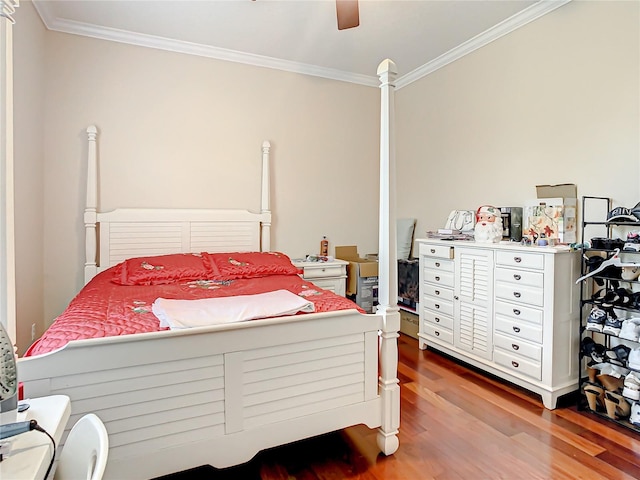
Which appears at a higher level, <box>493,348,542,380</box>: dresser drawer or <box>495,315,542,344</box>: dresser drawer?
<box>495,315,542,344</box>: dresser drawer

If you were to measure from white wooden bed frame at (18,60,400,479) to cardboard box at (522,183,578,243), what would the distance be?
1448mm

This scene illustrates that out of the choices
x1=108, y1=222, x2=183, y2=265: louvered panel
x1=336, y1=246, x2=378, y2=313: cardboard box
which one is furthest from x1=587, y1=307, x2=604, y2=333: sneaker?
x1=108, y1=222, x2=183, y2=265: louvered panel

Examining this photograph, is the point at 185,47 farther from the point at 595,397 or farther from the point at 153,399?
the point at 595,397

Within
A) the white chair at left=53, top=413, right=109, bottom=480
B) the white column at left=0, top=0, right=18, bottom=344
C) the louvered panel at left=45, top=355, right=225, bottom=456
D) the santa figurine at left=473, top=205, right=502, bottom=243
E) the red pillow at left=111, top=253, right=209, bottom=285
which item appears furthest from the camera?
the santa figurine at left=473, top=205, right=502, bottom=243

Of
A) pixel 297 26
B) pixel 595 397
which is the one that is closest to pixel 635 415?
pixel 595 397

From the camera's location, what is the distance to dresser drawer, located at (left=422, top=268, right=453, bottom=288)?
3.13m

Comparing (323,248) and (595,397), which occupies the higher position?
(323,248)

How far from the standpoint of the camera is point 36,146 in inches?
112

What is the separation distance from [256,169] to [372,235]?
60.7 inches

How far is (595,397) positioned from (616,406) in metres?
0.11

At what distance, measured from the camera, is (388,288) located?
1.89 metres

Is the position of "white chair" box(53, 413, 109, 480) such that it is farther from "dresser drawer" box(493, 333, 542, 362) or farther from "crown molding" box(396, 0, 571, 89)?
"crown molding" box(396, 0, 571, 89)

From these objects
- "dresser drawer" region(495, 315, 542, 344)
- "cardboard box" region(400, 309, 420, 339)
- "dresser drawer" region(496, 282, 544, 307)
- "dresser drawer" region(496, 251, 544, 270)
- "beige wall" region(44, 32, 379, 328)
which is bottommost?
"cardboard box" region(400, 309, 420, 339)

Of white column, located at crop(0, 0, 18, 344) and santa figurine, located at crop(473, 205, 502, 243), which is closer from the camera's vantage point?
white column, located at crop(0, 0, 18, 344)
